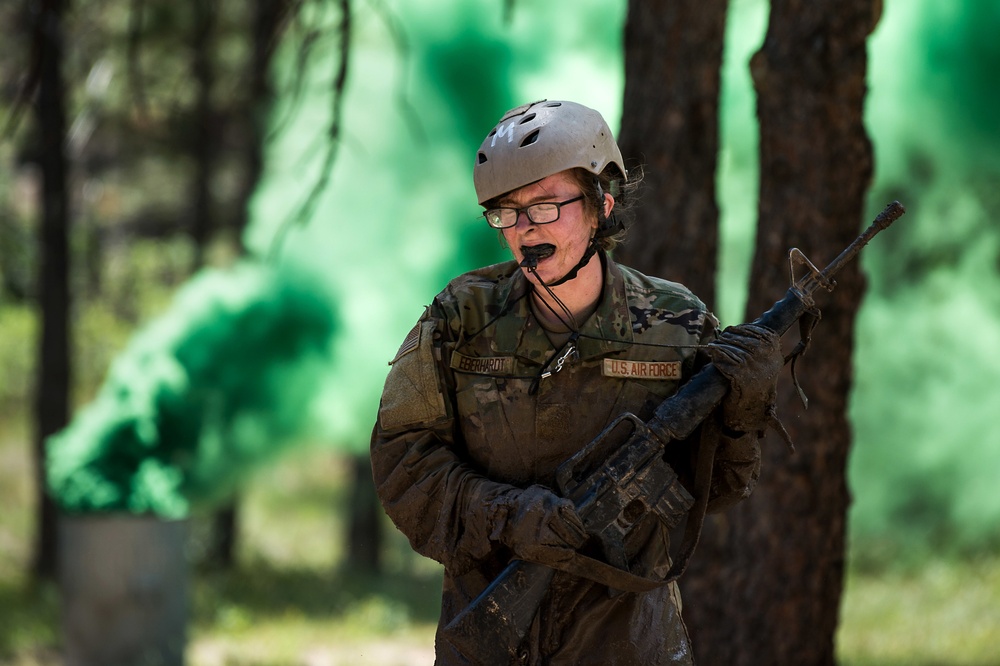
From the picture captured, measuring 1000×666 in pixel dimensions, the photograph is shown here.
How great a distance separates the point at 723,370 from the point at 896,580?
865 centimetres

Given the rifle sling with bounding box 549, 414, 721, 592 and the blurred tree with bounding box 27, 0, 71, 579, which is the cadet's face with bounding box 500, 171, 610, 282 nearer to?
the rifle sling with bounding box 549, 414, 721, 592

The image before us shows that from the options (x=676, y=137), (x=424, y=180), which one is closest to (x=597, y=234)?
(x=676, y=137)

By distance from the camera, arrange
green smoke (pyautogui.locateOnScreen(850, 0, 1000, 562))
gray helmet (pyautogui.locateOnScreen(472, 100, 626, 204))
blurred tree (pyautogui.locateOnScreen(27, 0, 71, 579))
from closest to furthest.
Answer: gray helmet (pyautogui.locateOnScreen(472, 100, 626, 204))
green smoke (pyautogui.locateOnScreen(850, 0, 1000, 562))
blurred tree (pyautogui.locateOnScreen(27, 0, 71, 579))

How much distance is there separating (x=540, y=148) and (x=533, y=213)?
0.16 metres

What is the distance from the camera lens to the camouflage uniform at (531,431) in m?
3.05

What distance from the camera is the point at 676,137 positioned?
5.64m

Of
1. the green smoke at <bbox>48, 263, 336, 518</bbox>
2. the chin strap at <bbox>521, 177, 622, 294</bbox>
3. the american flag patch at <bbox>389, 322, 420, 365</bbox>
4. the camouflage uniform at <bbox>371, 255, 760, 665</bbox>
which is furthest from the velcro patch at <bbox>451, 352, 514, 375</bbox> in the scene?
the green smoke at <bbox>48, 263, 336, 518</bbox>

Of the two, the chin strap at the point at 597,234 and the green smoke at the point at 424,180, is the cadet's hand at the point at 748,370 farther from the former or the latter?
the green smoke at the point at 424,180

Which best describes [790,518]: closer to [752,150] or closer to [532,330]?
[532,330]

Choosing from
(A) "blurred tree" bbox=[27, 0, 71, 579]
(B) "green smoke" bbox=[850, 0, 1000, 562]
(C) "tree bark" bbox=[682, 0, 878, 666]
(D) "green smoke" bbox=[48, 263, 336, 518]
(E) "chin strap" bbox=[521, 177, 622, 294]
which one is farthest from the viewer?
(A) "blurred tree" bbox=[27, 0, 71, 579]

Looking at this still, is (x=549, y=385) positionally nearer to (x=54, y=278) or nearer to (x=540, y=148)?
(x=540, y=148)

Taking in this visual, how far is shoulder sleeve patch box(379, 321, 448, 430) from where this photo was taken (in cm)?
309

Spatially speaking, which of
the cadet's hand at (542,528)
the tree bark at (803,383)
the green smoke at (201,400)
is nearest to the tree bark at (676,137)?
the tree bark at (803,383)

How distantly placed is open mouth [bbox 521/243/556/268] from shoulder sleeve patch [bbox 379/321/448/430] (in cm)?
34
